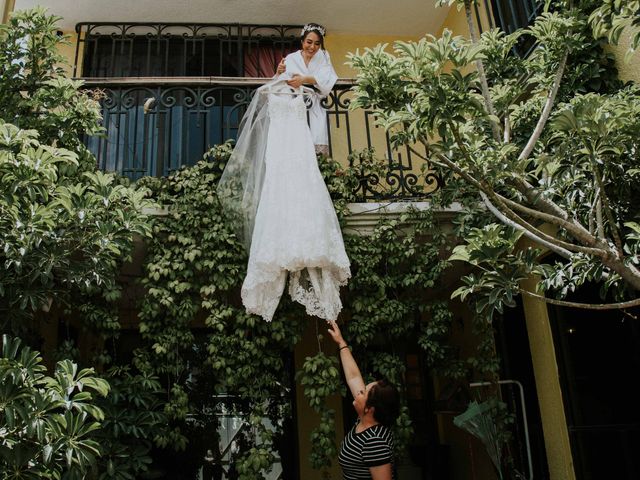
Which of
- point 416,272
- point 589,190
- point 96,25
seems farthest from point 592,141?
point 96,25

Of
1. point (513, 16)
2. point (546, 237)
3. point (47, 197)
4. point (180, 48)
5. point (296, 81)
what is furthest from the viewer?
point (180, 48)

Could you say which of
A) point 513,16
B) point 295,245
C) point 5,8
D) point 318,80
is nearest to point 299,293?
point 295,245

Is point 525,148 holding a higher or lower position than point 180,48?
lower

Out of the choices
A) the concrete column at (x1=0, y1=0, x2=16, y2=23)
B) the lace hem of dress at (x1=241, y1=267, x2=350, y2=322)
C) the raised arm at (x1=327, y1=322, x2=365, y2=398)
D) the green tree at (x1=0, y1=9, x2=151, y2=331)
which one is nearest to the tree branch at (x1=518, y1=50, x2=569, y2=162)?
the lace hem of dress at (x1=241, y1=267, x2=350, y2=322)

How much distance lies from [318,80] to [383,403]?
304cm

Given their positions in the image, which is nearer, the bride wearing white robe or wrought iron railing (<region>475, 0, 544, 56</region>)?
the bride wearing white robe

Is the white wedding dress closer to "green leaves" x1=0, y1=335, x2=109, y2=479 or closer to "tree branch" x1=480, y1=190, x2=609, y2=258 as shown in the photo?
"green leaves" x1=0, y1=335, x2=109, y2=479

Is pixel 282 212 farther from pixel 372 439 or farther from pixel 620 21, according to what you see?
pixel 620 21

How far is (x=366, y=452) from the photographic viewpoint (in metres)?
3.18

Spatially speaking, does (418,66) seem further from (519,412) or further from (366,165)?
(519,412)

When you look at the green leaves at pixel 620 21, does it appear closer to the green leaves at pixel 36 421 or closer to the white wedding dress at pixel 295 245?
the white wedding dress at pixel 295 245

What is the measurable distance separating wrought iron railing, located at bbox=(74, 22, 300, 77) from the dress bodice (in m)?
2.57

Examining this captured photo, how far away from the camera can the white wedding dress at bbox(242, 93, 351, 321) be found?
12.7 ft

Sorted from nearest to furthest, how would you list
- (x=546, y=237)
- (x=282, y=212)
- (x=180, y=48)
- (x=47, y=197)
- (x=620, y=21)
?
1. (x=620, y=21)
2. (x=546, y=237)
3. (x=47, y=197)
4. (x=282, y=212)
5. (x=180, y=48)
